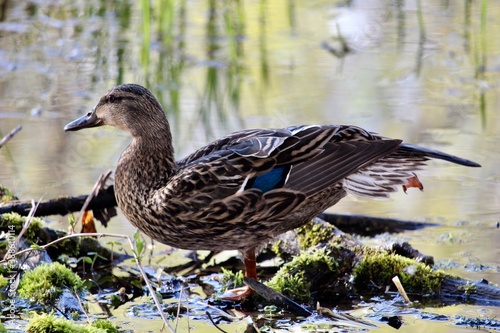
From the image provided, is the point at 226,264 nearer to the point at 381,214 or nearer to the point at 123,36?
the point at 381,214

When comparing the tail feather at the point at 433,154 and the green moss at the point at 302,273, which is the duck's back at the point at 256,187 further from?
the green moss at the point at 302,273

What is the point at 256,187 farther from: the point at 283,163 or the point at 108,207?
the point at 108,207

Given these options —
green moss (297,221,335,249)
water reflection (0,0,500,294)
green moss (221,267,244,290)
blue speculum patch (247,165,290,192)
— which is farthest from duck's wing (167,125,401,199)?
water reflection (0,0,500,294)

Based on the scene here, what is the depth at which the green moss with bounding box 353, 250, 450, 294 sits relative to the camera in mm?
5277

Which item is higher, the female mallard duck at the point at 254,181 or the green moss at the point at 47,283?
the female mallard duck at the point at 254,181

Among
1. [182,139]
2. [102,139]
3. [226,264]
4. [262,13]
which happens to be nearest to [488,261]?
[226,264]

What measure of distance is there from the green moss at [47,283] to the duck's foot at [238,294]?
2.67ft

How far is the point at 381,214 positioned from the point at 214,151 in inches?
73.2

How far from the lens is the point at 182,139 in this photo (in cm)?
838

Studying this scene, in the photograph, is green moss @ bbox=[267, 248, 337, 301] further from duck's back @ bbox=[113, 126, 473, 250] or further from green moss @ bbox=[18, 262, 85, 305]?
green moss @ bbox=[18, 262, 85, 305]

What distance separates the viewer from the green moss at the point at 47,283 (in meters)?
5.13

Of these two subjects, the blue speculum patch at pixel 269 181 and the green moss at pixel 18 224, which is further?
the green moss at pixel 18 224

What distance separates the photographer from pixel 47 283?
5145 millimetres

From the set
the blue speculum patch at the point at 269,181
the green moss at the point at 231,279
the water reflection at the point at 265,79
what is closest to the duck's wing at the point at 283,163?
the blue speculum patch at the point at 269,181
